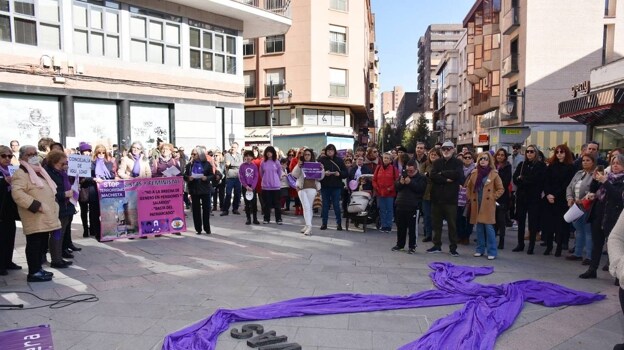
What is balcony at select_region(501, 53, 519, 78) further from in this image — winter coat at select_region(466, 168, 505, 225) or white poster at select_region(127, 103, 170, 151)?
winter coat at select_region(466, 168, 505, 225)

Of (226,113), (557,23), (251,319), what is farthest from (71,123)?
(557,23)

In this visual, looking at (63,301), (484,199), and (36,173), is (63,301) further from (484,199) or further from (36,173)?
(484,199)

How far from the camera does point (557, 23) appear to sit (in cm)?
2969

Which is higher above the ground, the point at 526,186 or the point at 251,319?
the point at 526,186

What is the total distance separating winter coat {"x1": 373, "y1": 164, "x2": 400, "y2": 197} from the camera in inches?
392

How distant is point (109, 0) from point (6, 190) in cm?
1376

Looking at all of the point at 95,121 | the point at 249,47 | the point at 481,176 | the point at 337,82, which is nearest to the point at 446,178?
the point at 481,176

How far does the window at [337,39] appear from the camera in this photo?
3628 centimetres

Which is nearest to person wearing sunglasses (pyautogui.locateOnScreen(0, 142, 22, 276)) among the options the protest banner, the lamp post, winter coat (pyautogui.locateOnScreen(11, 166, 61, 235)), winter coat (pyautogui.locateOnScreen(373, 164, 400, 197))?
winter coat (pyautogui.locateOnScreen(11, 166, 61, 235))

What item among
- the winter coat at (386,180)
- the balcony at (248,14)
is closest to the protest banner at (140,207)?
the winter coat at (386,180)

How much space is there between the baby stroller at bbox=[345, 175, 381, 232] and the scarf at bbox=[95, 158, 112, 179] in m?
5.22

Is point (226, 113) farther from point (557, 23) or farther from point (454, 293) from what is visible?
point (557, 23)

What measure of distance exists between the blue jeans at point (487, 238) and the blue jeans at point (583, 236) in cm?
134

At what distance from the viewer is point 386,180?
995cm
